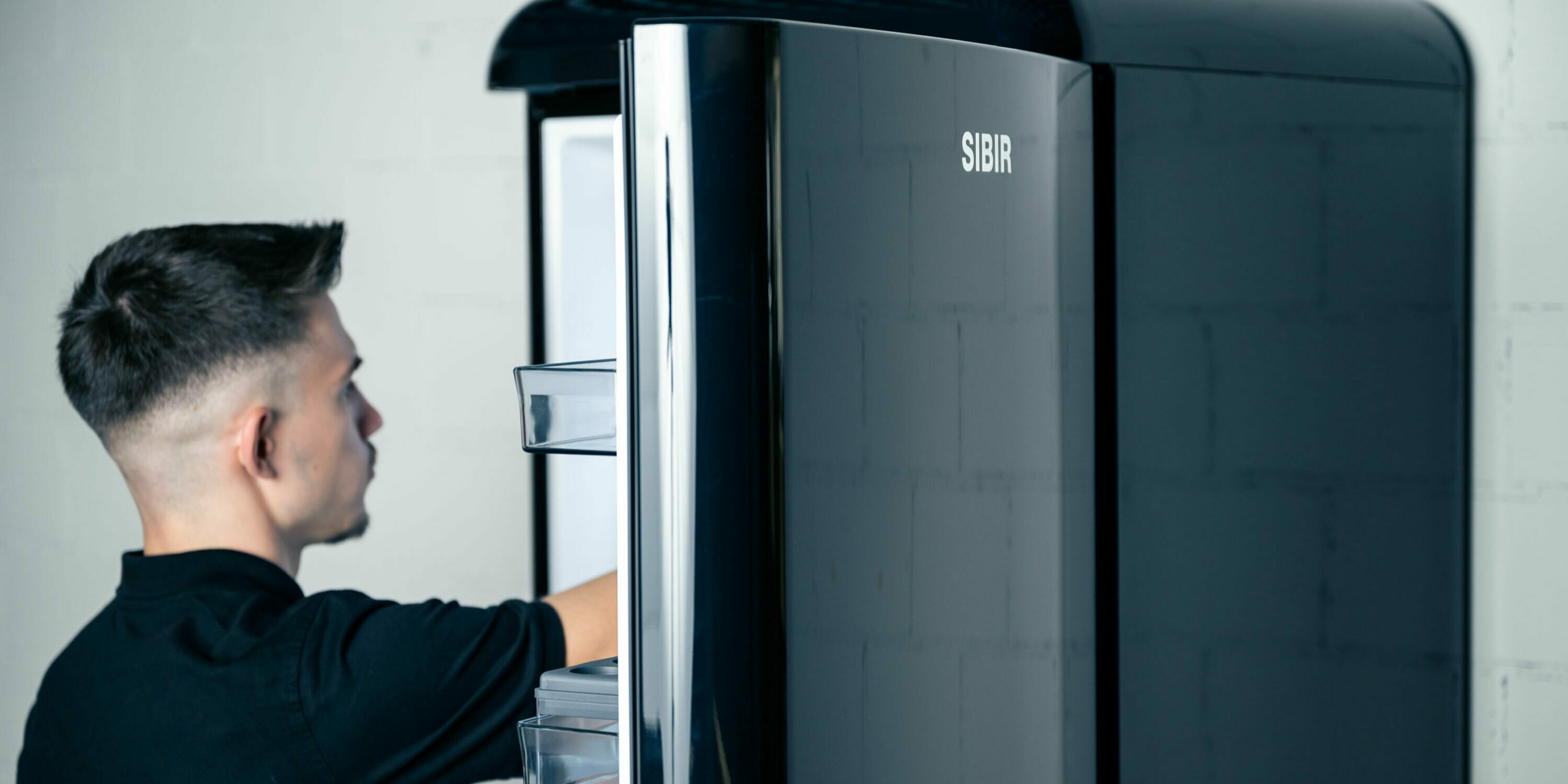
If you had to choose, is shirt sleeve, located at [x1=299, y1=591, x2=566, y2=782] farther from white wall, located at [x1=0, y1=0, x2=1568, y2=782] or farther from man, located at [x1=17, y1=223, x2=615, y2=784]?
white wall, located at [x1=0, y1=0, x2=1568, y2=782]

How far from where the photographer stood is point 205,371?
1.17 meters

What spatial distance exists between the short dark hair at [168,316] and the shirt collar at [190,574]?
0.44ft

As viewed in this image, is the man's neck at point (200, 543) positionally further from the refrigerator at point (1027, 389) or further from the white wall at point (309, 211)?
the white wall at point (309, 211)

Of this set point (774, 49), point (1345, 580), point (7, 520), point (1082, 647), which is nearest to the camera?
point (774, 49)

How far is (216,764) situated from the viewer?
3.46 feet

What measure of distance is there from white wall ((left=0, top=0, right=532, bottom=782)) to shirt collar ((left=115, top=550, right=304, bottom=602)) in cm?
60

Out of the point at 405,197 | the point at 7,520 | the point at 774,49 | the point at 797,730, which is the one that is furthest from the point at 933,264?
the point at 7,520

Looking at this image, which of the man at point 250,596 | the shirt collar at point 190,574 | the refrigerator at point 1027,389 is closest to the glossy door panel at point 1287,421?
the refrigerator at point 1027,389

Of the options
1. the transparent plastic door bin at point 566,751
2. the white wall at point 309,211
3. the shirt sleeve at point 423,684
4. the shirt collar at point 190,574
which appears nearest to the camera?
the transparent plastic door bin at point 566,751

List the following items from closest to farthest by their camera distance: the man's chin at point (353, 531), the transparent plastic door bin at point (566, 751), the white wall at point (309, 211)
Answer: the transparent plastic door bin at point (566, 751) → the man's chin at point (353, 531) → the white wall at point (309, 211)

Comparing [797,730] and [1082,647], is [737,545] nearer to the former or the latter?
[797,730]

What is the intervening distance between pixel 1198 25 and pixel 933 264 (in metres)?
0.31

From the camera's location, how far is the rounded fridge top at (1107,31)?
863 mm

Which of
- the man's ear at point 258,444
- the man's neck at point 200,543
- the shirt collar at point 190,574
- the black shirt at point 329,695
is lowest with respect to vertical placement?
the black shirt at point 329,695
